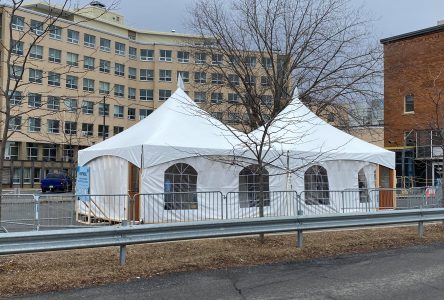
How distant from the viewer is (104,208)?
1525cm

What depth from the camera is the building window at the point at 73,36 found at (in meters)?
65.8

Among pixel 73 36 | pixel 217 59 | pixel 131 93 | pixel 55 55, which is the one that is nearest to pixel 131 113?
pixel 131 93

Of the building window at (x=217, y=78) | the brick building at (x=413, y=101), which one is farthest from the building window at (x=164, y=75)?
the building window at (x=217, y=78)

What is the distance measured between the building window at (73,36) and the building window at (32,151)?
14812 millimetres

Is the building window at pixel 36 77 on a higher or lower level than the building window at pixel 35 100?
higher

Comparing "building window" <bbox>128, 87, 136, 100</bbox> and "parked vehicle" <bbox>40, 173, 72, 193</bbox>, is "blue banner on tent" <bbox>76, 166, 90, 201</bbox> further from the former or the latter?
"building window" <bbox>128, 87, 136, 100</bbox>

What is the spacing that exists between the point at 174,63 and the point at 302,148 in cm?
6147

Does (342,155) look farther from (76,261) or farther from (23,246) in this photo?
(23,246)

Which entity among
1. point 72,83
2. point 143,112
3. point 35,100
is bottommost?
point 35,100

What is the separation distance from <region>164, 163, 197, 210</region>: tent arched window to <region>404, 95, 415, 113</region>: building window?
3001 centimetres

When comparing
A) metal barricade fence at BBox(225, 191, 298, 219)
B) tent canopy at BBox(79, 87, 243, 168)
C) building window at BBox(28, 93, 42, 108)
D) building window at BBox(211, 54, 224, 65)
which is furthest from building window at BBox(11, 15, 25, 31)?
building window at BBox(211, 54, 224, 65)

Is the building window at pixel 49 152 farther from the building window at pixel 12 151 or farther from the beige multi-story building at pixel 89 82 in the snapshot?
the building window at pixel 12 151

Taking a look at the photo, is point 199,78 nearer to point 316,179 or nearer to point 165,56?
point 316,179

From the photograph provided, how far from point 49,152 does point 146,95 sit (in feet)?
62.4
